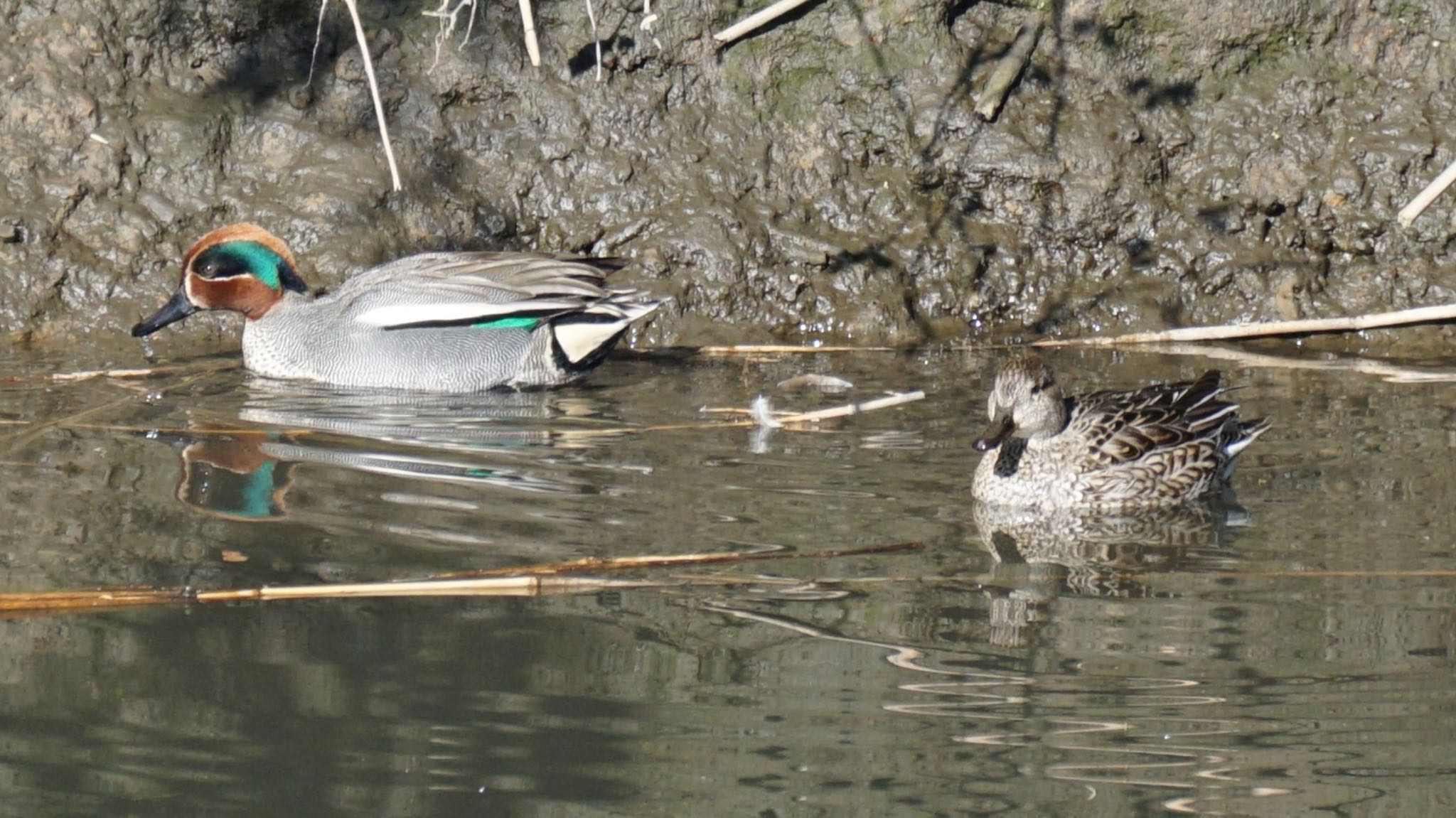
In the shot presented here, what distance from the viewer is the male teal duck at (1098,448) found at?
555 centimetres

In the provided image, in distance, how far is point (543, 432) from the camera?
21.0ft

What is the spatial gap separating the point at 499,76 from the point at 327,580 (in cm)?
401

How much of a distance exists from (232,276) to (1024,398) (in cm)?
343

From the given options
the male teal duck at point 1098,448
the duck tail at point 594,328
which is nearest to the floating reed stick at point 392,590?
the male teal duck at point 1098,448

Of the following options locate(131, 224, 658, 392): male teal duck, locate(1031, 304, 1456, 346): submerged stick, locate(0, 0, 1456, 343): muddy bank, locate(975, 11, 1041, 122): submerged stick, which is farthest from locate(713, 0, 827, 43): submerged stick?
locate(1031, 304, 1456, 346): submerged stick

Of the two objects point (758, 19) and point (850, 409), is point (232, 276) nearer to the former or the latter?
point (758, 19)

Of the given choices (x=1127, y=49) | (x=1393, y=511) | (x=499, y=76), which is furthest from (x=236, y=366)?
(x=1393, y=511)

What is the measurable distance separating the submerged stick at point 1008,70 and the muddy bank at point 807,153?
5 cm

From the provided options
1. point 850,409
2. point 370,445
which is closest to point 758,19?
point 850,409

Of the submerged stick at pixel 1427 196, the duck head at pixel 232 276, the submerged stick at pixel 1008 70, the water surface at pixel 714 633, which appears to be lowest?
the water surface at pixel 714 633

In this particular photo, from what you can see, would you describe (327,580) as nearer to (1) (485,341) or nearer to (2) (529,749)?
(2) (529,749)

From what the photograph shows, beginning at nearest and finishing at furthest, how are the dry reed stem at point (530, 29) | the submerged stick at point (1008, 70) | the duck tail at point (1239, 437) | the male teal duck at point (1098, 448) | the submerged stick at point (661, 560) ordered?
the submerged stick at point (661, 560) < the male teal duck at point (1098, 448) < the dry reed stem at point (530, 29) < the duck tail at point (1239, 437) < the submerged stick at point (1008, 70)

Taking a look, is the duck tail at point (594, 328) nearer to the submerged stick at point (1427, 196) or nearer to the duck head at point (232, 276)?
the duck head at point (232, 276)

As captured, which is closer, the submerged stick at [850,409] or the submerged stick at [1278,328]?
the submerged stick at [850,409]
